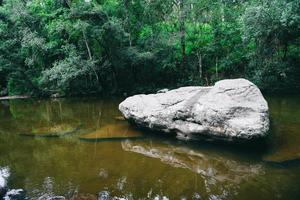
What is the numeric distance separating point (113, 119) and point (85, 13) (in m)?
9.38

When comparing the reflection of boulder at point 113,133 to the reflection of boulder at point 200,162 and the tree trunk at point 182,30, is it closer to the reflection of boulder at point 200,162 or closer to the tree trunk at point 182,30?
the reflection of boulder at point 200,162

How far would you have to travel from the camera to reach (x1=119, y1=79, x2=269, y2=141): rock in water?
32.0ft

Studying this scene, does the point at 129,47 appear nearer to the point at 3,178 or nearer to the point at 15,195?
the point at 3,178

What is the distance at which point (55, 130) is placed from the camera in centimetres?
1409

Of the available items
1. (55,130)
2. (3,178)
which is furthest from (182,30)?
(3,178)

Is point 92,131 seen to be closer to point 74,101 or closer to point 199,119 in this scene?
point 199,119

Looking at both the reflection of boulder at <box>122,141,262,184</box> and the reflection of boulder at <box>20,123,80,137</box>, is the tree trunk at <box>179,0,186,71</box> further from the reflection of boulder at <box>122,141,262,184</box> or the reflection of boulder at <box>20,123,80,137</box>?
the reflection of boulder at <box>122,141,262,184</box>

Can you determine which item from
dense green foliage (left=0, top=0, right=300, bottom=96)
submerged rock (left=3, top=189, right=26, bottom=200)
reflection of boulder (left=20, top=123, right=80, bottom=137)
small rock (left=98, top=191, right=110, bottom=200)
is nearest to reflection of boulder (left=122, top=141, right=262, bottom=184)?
small rock (left=98, top=191, right=110, bottom=200)

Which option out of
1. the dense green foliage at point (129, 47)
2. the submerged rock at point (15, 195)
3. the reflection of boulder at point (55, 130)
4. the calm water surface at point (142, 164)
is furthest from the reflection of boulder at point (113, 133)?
the dense green foliage at point (129, 47)

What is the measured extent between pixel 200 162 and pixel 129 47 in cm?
1570

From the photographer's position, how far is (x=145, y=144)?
11.1 m

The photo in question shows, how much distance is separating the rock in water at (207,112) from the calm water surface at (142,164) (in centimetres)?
50

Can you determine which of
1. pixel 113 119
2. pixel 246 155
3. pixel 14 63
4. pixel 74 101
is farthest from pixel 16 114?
A: pixel 246 155

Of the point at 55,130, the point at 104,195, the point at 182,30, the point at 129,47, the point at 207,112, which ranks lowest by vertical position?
the point at 104,195
